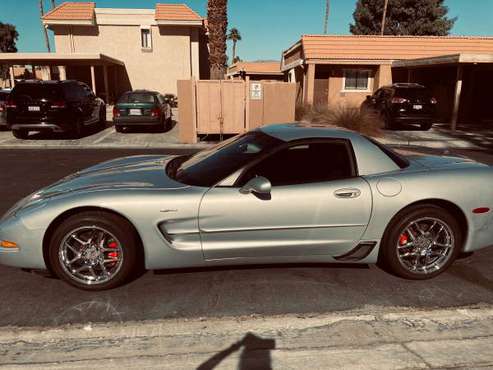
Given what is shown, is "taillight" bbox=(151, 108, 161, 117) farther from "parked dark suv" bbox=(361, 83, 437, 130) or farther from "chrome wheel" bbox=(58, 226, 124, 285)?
"chrome wheel" bbox=(58, 226, 124, 285)

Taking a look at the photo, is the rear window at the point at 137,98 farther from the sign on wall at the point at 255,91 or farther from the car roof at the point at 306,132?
the car roof at the point at 306,132

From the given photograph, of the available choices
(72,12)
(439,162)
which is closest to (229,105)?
(439,162)

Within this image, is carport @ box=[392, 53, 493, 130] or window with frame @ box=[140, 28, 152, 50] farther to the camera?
window with frame @ box=[140, 28, 152, 50]

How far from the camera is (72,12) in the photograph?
84.4 feet

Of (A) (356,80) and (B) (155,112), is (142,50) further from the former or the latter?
(B) (155,112)

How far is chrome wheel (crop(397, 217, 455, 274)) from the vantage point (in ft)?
12.3

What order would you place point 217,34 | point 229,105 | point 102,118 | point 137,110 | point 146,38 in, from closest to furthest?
point 229,105 < point 137,110 < point 102,118 < point 217,34 < point 146,38

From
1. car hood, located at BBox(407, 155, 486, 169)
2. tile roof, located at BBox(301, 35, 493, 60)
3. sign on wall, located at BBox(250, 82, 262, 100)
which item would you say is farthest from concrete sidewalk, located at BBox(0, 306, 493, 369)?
tile roof, located at BBox(301, 35, 493, 60)

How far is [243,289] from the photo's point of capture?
3586 millimetres

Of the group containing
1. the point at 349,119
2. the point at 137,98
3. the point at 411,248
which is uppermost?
the point at 137,98

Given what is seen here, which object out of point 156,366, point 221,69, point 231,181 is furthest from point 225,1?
point 156,366

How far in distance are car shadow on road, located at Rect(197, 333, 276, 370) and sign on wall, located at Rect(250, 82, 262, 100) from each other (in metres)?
10.7

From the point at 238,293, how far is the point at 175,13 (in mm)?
26050

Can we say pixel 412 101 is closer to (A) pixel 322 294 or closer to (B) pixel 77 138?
(B) pixel 77 138
